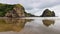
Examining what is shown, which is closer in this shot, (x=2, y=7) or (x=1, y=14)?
(x=1, y=14)

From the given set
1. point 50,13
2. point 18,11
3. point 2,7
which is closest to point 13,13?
point 18,11

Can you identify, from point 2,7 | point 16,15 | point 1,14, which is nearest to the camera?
point 16,15

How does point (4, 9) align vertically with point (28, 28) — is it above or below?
below

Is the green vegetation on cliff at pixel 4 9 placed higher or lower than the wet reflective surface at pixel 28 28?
lower

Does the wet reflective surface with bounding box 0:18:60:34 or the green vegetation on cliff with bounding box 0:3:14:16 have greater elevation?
the wet reflective surface with bounding box 0:18:60:34

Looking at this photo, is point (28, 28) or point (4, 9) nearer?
point (28, 28)

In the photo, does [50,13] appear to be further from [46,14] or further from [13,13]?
[13,13]

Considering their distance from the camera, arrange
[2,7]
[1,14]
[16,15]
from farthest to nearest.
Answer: [2,7] → [1,14] → [16,15]

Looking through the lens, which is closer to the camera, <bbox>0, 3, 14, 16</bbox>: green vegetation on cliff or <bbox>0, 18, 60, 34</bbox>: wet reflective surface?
<bbox>0, 18, 60, 34</bbox>: wet reflective surface

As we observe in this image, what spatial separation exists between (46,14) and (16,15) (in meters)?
54.7

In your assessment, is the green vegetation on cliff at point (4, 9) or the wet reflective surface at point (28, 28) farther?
the green vegetation on cliff at point (4, 9)

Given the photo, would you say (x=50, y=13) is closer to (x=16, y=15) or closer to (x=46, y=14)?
(x=46, y=14)

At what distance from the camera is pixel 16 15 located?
400 ft

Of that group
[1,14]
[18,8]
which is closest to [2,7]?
[1,14]
